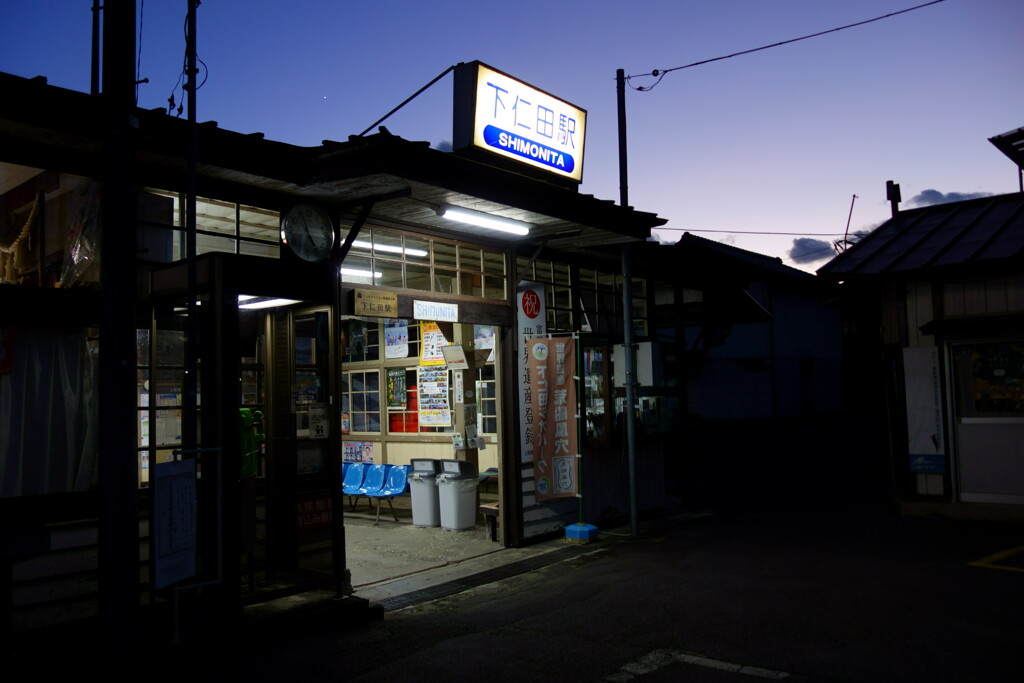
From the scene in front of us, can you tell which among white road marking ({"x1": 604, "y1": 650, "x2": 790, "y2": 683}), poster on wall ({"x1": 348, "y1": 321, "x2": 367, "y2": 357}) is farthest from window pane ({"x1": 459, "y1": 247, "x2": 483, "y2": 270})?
white road marking ({"x1": 604, "y1": 650, "x2": 790, "y2": 683})

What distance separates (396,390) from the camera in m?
14.3

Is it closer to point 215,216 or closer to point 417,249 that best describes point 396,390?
point 417,249

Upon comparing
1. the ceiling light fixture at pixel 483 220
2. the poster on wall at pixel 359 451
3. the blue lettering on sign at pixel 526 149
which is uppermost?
the blue lettering on sign at pixel 526 149

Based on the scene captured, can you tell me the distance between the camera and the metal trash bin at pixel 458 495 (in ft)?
37.6

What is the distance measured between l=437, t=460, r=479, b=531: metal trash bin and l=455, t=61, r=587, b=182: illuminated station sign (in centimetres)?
457

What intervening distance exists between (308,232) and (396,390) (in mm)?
6960

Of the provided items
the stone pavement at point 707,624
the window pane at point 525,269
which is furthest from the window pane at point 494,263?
the stone pavement at point 707,624

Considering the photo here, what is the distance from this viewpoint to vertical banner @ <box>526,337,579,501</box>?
1048 centimetres

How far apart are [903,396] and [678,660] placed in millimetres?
8927

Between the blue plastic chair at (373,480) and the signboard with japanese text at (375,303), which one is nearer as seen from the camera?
the signboard with japanese text at (375,303)

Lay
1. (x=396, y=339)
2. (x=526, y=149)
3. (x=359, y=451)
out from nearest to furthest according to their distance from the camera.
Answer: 1. (x=526, y=149)
2. (x=396, y=339)
3. (x=359, y=451)

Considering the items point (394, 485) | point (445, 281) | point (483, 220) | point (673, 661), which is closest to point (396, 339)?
point (394, 485)

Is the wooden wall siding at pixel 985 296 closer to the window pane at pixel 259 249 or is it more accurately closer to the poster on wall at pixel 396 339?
the poster on wall at pixel 396 339

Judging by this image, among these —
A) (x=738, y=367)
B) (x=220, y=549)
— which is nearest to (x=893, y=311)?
(x=220, y=549)
